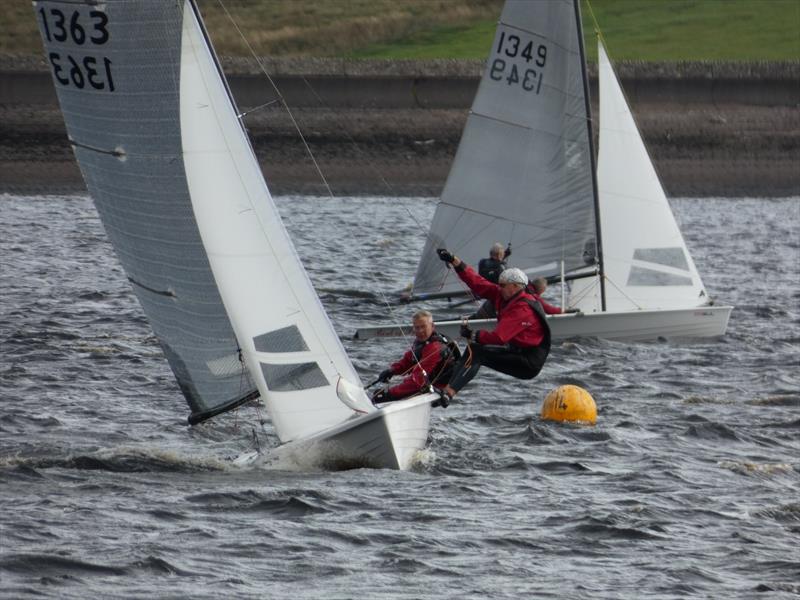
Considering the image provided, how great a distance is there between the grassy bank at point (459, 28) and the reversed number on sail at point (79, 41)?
3814cm

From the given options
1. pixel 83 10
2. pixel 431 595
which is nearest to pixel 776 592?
pixel 431 595

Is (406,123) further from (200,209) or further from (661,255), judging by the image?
(200,209)

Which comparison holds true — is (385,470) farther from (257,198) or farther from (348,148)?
(348,148)

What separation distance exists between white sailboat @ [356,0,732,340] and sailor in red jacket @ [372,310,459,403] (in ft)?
24.8

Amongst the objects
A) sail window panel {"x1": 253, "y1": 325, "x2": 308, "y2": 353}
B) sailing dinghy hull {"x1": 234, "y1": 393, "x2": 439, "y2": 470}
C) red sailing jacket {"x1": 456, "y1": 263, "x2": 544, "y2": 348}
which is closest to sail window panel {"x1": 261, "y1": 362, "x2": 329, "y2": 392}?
sail window panel {"x1": 253, "y1": 325, "x2": 308, "y2": 353}

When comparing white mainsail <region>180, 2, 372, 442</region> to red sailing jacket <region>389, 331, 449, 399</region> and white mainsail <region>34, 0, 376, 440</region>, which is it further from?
red sailing jacket <region>389, 331, 449, 399</region>

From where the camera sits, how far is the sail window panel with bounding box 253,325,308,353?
13242mm

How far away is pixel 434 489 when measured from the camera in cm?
1305

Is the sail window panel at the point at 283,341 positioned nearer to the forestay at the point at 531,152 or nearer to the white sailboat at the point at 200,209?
the white sailboat at the point at 200,209

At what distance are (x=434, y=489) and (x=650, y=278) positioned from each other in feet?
31.4

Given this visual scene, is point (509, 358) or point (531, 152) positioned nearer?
point (509, 358)

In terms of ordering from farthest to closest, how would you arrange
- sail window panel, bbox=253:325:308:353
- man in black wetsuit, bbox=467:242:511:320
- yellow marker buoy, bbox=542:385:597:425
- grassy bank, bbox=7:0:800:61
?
1. grassy bank, bbox=7:0:800:61
2. man in black wetsuit, bbox=467:242:511:320
3. yellow marker buoy, bbox=542:385:597:425
4. sail window panel, bbox=253:325:308:353

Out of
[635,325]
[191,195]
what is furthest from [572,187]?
[191,195]

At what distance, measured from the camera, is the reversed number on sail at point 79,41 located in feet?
41.7
